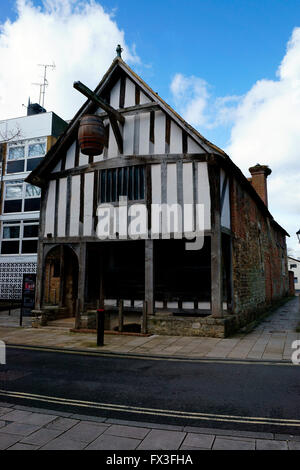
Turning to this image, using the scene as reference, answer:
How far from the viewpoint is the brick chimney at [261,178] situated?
69.5 ft

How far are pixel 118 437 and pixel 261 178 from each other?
2029cm

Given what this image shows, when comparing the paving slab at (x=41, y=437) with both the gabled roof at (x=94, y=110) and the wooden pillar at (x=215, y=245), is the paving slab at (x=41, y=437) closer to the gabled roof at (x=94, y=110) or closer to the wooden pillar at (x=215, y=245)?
the wooden pillar at (x=215, y=245)

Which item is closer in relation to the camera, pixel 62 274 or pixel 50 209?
pixel 50 209

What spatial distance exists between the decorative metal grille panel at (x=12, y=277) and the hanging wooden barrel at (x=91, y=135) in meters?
10.1

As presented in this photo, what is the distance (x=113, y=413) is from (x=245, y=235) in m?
10.8

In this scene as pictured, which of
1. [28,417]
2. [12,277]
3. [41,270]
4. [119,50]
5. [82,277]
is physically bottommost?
[28,417]

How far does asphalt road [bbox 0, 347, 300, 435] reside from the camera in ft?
13.7

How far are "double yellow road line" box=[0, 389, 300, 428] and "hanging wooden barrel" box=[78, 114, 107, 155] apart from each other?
7998 mm

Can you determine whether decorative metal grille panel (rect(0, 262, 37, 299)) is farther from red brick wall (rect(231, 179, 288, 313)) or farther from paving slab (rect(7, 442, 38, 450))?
paving slab (rect(7, 442, 38, 450))

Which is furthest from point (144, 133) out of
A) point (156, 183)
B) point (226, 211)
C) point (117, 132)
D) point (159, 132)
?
point (226, 211)

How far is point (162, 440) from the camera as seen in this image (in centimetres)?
351

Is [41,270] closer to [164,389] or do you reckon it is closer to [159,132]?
[159,132]
